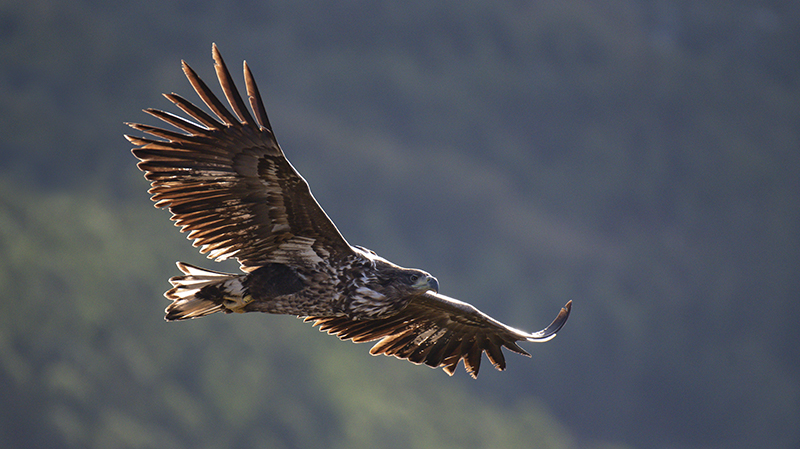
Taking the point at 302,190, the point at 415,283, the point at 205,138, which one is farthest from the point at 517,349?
the point at 205,138

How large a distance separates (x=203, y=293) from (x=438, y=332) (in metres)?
2.70

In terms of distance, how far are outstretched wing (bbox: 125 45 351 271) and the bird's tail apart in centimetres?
21

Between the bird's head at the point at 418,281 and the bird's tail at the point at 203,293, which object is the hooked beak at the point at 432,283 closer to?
the bird's head at the point at 418,281

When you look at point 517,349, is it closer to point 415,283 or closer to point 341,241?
point 415,283

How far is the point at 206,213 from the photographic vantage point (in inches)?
240

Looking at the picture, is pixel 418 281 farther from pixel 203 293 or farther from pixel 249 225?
pixel 203 293

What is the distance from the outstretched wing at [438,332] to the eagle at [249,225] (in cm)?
67

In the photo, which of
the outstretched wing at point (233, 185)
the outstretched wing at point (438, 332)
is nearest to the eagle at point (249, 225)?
the outstretched wing at point (233, 185)

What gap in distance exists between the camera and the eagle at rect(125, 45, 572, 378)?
5797 mm

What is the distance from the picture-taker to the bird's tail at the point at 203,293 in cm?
637

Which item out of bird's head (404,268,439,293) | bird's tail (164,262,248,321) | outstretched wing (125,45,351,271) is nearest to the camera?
outstretched wing (125,45,351,271)

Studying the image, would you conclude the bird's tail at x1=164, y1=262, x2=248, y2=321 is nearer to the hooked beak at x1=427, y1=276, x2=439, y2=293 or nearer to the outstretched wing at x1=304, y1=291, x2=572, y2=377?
the outstretched wing at x1=304, y1=291, x2=572, y2=377

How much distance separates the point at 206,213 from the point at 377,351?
2624 mm

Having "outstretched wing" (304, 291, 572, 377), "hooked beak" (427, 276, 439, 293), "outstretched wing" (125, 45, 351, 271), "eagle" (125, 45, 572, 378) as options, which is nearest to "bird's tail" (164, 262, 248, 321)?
"eagle" (125, 45, 572, 378)
